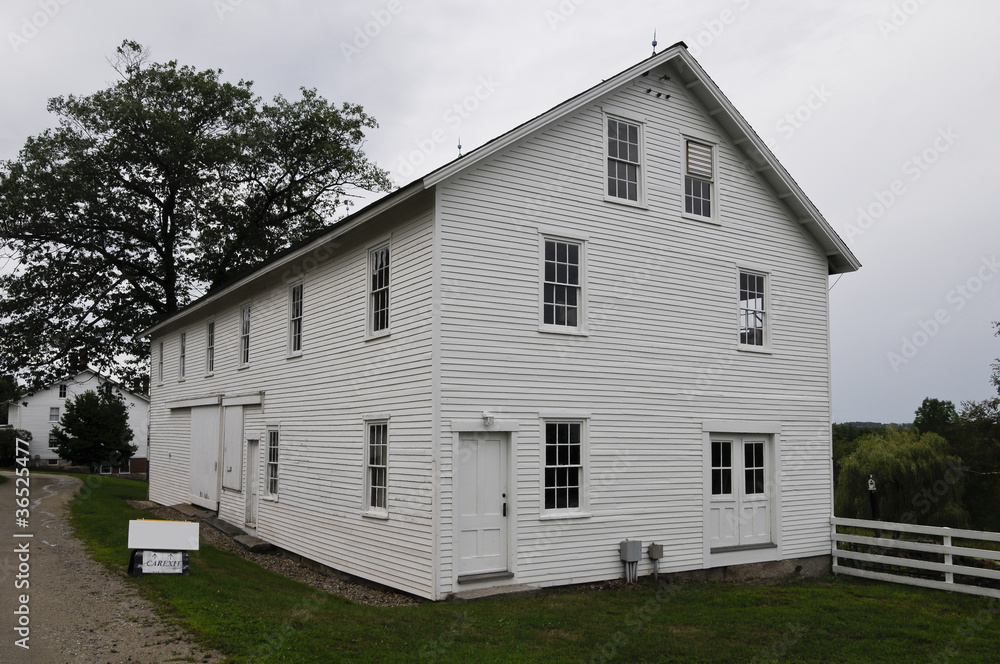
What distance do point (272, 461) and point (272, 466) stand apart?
4.8 inches

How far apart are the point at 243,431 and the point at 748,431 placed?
11911mm

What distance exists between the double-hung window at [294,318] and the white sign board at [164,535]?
19.8 feet

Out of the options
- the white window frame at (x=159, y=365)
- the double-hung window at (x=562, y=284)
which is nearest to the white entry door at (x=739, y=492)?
the double-hung window at (x=562, y=284)

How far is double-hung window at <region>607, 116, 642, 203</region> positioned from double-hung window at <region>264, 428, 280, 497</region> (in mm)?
9345

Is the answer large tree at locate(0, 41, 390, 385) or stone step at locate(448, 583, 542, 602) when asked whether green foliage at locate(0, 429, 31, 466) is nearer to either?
large tree at locate(0, 41, 390, 385)

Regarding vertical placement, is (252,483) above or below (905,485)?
above

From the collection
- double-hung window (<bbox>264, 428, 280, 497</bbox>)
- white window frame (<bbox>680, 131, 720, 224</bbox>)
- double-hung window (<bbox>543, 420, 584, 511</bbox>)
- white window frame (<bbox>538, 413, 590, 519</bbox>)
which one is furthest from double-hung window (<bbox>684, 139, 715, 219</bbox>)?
double-hung window (<bbox>264, 428, 280, 497</bbox>)

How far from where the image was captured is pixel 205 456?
2234cm

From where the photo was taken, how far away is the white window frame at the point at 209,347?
76.1 ft

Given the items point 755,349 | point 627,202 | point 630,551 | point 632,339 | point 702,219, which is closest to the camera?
point 630,551

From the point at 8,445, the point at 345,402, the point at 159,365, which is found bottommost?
the point at 8,445

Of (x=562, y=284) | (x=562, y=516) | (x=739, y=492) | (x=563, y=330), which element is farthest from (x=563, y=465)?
(x=739, y=492)

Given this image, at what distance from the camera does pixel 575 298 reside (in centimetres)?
1386

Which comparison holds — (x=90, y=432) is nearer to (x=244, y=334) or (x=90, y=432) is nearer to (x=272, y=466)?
(x=244, y=334)
